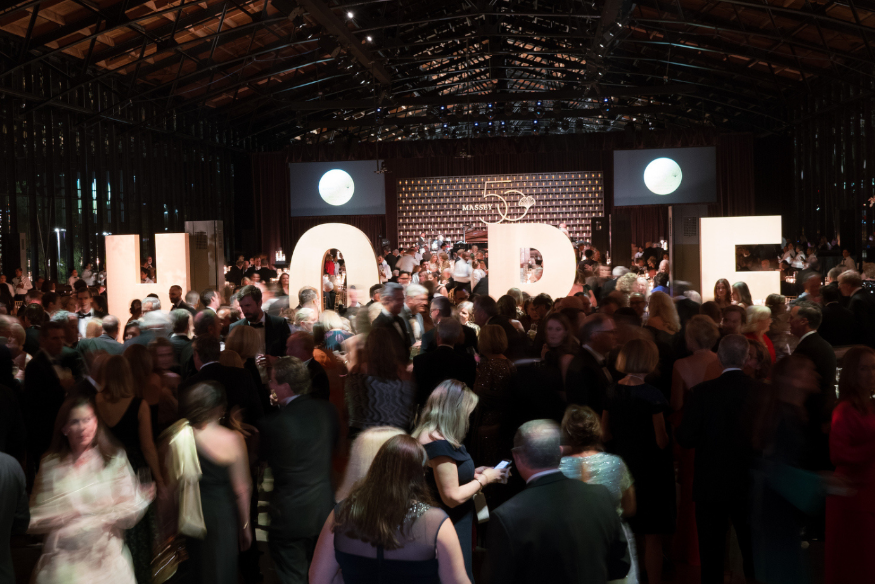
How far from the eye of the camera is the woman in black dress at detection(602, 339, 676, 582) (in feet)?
11.8

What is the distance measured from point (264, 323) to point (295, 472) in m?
2.88

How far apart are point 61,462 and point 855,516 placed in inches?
116

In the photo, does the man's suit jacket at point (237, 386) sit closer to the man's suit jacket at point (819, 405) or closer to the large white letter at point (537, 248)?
the man's suit jacket at point (819, 405)

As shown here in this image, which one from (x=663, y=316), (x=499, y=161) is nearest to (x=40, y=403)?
(x=663, y=316)

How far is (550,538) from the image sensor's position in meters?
2.17

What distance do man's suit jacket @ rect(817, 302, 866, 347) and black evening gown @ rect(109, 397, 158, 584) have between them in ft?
15.7

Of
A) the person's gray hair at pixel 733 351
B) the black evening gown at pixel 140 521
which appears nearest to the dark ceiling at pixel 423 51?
the black evening gown at pixel 140 521

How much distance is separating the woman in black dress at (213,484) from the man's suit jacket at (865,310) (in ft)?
16.9

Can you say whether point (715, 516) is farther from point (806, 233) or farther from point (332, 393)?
point (806, 233)

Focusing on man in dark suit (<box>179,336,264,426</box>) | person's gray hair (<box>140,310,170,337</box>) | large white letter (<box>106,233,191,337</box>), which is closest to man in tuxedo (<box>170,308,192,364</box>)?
person's gray hair (<box>140,310,170,337</box>)

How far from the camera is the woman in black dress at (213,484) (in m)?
3.12

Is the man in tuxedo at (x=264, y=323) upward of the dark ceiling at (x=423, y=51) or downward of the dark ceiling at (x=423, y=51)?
downward

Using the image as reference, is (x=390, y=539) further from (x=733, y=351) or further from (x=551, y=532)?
(x=733, y=351)

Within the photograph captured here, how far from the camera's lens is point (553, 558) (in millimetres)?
2160
